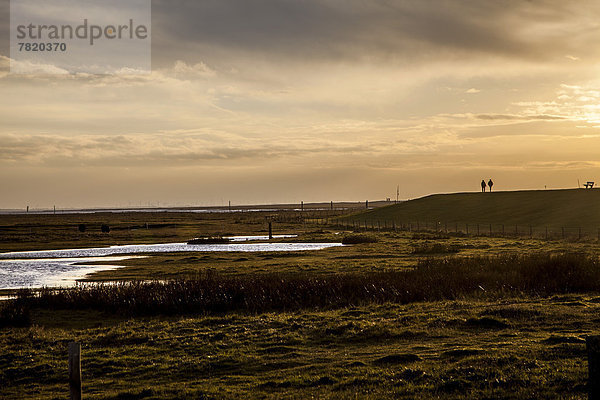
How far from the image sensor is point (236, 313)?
27172mm

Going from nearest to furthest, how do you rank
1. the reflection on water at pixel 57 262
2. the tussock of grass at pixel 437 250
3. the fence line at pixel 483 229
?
the reflection on water at pixel 57 262, the tussock of grass at pixel 437 250, the fence line at pixel 483 229

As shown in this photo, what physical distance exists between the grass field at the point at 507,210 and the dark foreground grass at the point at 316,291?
51.6 meters

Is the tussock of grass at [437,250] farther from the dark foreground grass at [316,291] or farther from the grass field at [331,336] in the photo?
the dark foreground grass at [316,291]

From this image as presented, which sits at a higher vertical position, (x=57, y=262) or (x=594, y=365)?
(x=594, y=365)

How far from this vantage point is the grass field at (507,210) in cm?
9725

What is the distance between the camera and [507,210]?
11594cm

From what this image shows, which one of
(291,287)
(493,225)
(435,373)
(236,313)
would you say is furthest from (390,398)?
(493,225)

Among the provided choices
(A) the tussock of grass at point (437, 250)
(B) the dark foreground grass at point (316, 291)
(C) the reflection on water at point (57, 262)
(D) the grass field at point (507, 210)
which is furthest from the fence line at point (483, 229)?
(B) the dark foreground grass at point (316, 291)

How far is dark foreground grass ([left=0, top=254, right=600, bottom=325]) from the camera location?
28.4 meters

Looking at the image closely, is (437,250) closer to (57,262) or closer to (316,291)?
(316,291)

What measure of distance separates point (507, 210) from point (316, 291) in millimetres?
95158

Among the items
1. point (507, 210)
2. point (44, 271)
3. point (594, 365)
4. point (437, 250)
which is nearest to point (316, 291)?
point (594, 365)

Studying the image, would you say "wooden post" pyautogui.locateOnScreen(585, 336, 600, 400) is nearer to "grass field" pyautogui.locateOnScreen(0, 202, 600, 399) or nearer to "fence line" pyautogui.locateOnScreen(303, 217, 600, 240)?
"grass field" pyautogui.locateOnScreen(0, 202, 600, 399)

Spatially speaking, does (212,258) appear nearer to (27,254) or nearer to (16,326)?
(27,254)
